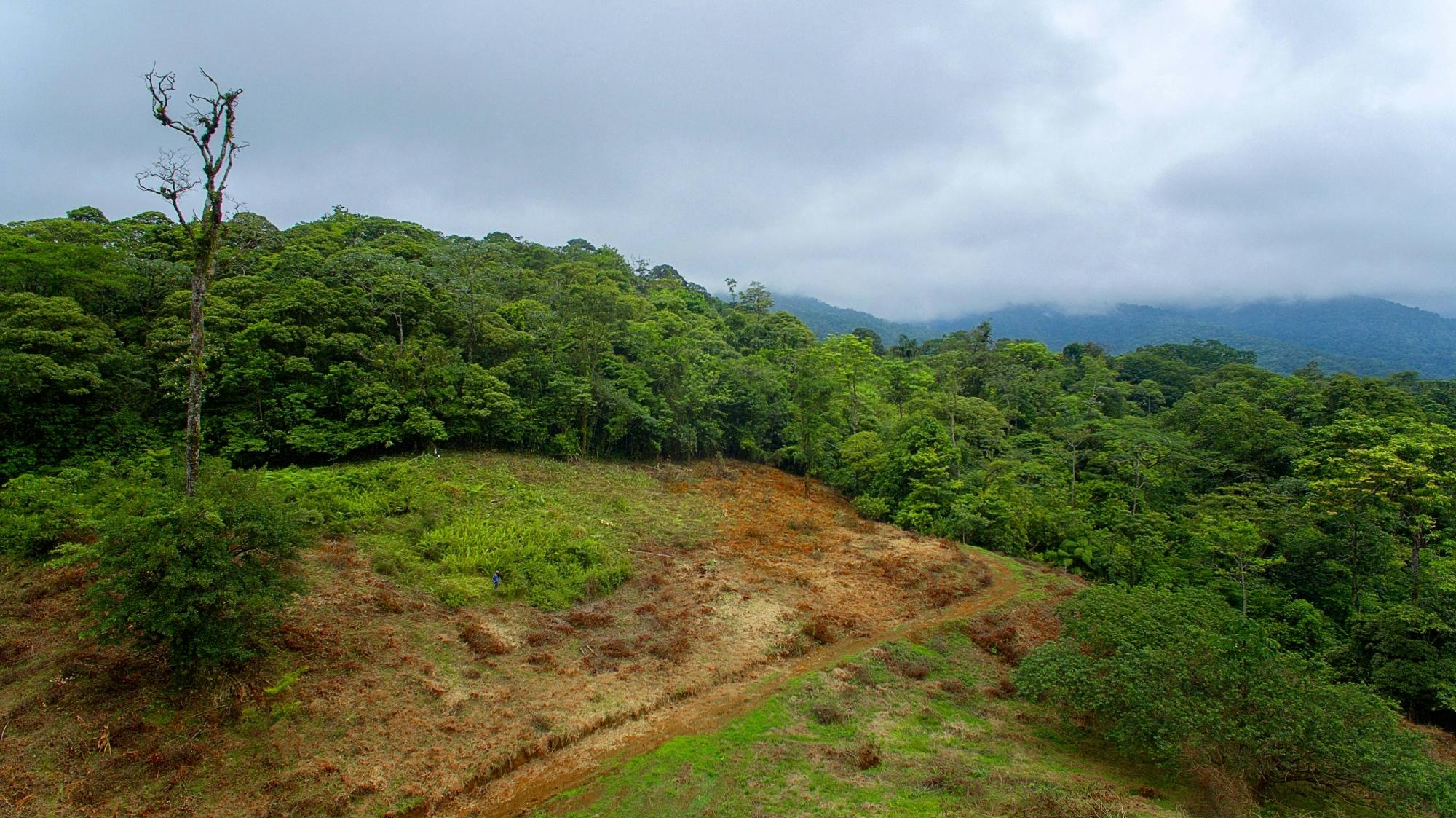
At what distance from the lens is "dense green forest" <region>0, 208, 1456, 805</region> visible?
10344 mm

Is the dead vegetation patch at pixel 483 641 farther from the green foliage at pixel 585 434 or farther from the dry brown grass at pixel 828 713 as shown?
the dry brown grass at pixel 828 713

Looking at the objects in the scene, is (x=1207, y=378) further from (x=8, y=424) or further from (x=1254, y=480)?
(x=8, y=424)

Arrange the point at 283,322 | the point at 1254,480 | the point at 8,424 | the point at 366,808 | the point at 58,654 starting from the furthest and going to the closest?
the point at 1254,480, the point at 283,322, the point at 8,424, the point at 58,654, the point at 366,808

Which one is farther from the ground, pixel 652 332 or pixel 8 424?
pixel 652 332

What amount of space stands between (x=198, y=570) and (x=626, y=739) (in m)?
7.92

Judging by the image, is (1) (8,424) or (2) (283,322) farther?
(2) (283,322)

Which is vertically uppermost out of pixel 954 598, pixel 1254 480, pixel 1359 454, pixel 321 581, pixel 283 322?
pixel 283 322

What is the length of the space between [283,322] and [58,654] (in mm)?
16786

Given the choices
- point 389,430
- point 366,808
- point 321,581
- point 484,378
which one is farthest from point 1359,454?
point 389,430

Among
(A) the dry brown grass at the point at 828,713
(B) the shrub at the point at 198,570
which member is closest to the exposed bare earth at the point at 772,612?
(A) the dry brown grass at the point at 828,713

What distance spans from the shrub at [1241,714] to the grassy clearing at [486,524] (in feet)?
42.4

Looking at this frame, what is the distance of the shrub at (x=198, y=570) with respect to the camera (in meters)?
8.95

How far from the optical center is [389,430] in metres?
24.1

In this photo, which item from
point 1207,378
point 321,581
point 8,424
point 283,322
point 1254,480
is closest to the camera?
point 321,581
